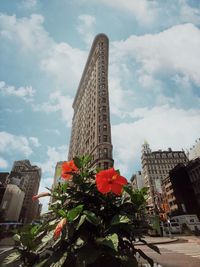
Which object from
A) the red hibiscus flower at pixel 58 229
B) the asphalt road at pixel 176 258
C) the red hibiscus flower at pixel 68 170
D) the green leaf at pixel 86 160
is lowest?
the asphalt road at pixel 176 258

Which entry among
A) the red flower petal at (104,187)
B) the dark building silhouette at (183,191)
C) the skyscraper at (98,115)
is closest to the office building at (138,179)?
the dark building silhouette at (183,191)

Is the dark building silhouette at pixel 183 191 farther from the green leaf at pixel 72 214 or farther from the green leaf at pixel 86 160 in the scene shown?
the green leaf at pixel 72 214

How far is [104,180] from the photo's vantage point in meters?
1.97

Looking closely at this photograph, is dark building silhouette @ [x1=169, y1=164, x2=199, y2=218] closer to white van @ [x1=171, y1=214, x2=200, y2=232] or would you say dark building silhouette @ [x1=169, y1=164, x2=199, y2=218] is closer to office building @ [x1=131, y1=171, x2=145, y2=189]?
white van @ [x1=171, y1=214, x2=200, y2=232]

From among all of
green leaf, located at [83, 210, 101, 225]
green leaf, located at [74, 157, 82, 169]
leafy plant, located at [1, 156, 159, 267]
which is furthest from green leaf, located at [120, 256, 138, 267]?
green leaf, located at [74, 157, 82, 169]

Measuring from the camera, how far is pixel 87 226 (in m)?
1.97

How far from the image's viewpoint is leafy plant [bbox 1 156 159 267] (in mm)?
1707

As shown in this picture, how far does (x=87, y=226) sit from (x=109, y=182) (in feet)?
1.85

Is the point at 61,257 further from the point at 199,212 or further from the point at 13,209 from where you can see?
the point at 13,209

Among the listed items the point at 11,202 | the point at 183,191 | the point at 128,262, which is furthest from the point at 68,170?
the point at 11,202

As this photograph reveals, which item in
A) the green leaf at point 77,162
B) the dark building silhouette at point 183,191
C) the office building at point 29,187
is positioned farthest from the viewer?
the office building at point 29,187

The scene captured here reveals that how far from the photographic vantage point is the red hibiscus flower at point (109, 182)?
192cm

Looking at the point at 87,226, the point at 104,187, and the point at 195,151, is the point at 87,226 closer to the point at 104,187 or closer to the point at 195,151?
the point at 104,187

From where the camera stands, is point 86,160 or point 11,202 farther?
point 11,202
